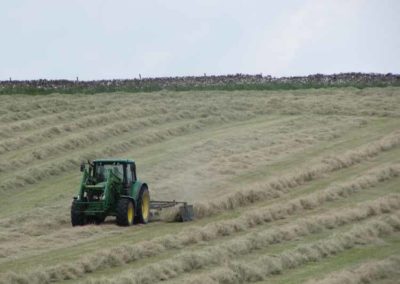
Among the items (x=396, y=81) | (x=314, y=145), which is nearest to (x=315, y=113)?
(x=314, y=145)

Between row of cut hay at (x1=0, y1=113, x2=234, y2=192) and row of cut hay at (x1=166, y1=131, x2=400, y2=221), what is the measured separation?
571 centimetres

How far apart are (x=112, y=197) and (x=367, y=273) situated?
8.32 meters

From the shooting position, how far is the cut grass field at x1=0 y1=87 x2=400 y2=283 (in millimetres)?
17203

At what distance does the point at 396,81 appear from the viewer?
165ft

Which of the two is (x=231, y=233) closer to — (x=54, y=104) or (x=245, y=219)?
(x=245, y=219)

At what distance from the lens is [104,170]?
77.0 feet

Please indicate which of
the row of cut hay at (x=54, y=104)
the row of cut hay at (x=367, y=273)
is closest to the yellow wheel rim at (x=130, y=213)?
the row of cut hay at (x=367, y=273)

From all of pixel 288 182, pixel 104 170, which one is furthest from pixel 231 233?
pixel 288 182

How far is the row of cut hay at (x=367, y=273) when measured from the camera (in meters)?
15.7

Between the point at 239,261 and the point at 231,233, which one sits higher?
the point at 239,261

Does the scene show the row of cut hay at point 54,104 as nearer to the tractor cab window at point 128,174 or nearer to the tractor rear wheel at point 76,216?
the tractor cab window at point 128,174

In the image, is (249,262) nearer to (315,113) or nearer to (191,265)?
(191,265)

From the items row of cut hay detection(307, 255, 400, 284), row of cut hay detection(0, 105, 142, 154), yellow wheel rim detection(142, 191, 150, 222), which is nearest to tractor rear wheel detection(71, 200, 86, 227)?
yellow wheel rim detection(142, 191, 150, 222)

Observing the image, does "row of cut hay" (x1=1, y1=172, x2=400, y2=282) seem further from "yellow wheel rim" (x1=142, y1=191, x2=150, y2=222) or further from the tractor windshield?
the tractor windshield
